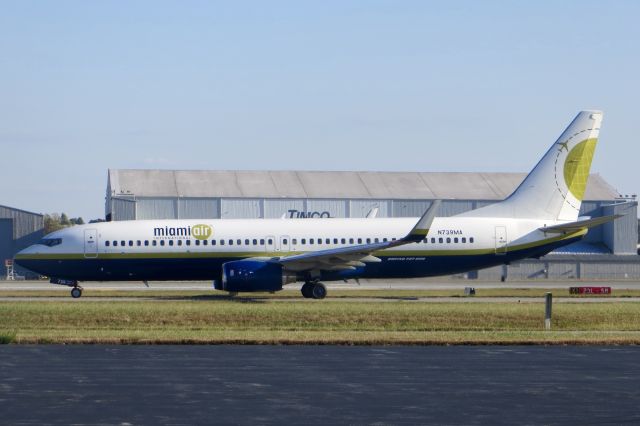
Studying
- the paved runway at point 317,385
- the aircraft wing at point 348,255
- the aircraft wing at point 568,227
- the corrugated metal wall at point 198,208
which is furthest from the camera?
the corrugated metal wall at point 198,208

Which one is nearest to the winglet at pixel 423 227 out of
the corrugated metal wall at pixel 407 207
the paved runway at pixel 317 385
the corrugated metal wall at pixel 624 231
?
the paved runway at pixel 317 385

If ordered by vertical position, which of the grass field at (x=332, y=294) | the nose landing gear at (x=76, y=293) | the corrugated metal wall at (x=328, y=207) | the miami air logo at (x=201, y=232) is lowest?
the grass field at (x=332, y=294)

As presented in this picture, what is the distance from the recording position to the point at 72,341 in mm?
27297

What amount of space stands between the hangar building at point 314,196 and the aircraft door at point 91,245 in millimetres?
32395

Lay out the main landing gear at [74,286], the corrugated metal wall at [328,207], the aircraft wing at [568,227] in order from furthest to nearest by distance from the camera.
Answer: the corrugated metal wall at [328,207]
the main landing gear at [74,286]
the aircraft wing at [568,227]

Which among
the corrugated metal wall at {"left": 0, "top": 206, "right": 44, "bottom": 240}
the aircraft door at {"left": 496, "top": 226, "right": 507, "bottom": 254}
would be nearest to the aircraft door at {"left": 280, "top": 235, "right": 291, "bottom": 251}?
the aircraft door at {"left": 496, "top": 226, "right": 507, "bottom": 254}

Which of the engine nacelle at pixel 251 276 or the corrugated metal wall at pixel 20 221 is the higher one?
the corrugated metal wall at pixel 20 221

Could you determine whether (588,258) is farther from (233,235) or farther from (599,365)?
(599,365)

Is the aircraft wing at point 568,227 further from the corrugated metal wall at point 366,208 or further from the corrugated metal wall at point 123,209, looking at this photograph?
the corrugated metal wall at point 123,209

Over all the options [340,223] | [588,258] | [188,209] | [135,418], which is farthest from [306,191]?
[135,418]

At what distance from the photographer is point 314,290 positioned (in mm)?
47031

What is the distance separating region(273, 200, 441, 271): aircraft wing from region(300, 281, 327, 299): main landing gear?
771 millimetres

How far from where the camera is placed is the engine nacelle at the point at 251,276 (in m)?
45.4

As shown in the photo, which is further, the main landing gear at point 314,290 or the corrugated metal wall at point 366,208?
the corrugated metal wall at point 366,208
